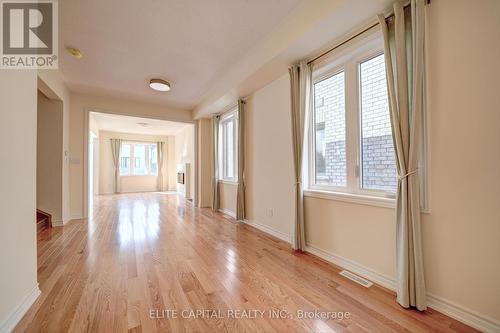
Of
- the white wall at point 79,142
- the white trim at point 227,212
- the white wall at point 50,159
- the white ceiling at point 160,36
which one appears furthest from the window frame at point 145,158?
the white trim at point 227,212

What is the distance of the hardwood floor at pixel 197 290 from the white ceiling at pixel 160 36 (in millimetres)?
2748

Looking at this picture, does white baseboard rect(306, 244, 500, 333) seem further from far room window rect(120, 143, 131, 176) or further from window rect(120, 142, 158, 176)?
far room window rect(120, 143, 131, 176)

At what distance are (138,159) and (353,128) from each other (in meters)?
9.22

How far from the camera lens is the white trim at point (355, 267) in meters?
1.80

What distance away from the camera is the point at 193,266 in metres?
2.21

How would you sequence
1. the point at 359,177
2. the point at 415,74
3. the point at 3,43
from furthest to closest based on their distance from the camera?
1. the point at 359,177
2. the point at 415,74
3. the point at 3,43

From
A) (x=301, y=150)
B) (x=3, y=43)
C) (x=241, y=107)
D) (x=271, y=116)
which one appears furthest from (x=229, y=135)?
(x=3, y=43)

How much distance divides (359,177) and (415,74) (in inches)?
40.6

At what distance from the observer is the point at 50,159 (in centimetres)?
370

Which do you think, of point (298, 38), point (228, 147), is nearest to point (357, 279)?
point (298, 38)

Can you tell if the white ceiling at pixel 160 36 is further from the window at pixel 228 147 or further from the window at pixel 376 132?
the window at pixel 228 147

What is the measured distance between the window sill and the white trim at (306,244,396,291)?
2.12 ft

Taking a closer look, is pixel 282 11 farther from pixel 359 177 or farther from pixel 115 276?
pixel 115 276

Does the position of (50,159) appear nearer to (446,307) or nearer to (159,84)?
(159,84)
